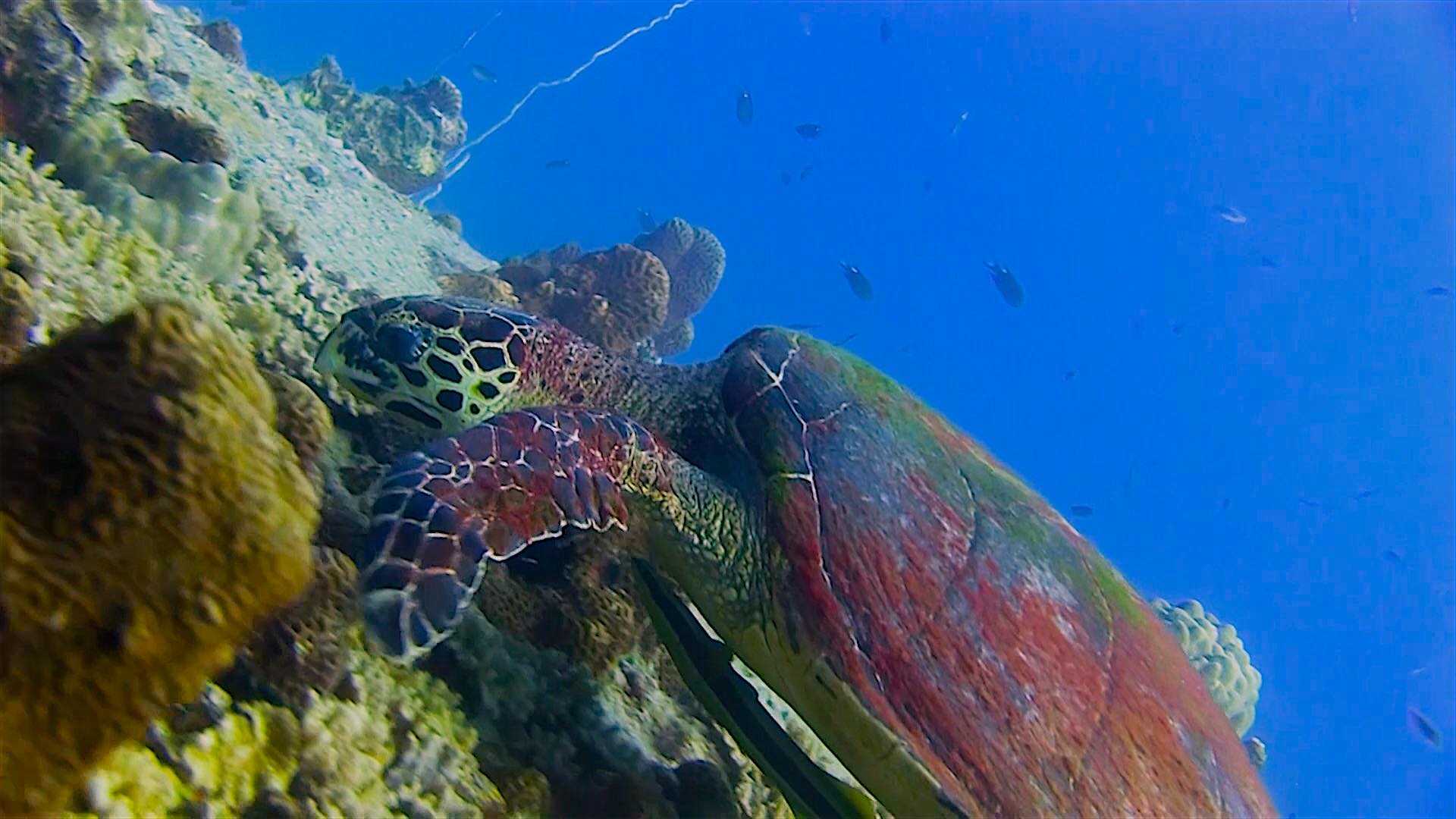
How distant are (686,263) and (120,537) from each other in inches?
380

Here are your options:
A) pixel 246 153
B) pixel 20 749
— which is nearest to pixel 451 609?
pixel 20 749

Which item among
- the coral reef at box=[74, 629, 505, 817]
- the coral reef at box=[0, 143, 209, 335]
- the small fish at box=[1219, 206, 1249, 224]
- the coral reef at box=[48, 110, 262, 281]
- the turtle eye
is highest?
the small fish at box=[1219, 206, 1249, 224]

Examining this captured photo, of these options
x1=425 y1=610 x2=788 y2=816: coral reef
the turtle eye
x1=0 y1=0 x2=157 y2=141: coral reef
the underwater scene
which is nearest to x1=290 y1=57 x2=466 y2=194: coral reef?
the underwater scene

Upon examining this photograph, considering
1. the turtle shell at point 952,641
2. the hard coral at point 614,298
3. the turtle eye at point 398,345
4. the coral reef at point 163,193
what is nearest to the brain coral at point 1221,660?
the hard coral at point 614,298

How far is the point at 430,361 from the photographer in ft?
9.87

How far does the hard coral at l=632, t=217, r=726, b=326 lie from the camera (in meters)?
10.5

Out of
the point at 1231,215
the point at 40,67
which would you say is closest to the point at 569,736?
the point at 40,67

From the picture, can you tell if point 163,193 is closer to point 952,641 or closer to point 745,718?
point 745,718

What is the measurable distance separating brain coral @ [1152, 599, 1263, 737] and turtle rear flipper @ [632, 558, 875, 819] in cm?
683

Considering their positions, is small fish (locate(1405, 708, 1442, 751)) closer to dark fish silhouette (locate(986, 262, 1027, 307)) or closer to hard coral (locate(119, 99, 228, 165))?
dark fish silhouette (locate(986, 262, 1027, 307))

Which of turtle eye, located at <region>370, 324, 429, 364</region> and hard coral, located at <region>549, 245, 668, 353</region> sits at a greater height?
hard coral, located at <region>549, 245, 668, 353</region>

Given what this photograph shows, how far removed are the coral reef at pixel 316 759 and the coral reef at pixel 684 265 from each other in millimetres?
8389

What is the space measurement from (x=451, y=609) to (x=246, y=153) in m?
4.73

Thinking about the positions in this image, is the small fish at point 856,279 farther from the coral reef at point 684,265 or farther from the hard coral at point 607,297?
the hard coral at point 607,297
